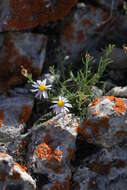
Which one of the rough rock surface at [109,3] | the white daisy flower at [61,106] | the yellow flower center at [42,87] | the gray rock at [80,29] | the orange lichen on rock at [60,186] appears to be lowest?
the orange lichen on rock at [60,186]

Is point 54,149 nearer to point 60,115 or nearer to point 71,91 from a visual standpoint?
point 60,115

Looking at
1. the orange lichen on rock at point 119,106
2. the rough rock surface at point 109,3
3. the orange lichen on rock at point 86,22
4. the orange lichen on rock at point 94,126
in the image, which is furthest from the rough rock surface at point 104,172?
the rough rock surface at point 109,3

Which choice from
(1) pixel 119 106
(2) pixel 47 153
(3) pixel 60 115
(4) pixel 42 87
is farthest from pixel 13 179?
(1) pixel 119 106

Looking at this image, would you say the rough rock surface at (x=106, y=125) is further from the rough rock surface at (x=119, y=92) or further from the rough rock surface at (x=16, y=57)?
the rough rock surface at (x=16, y=57)

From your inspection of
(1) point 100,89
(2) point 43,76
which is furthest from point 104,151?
(2) point 43,76

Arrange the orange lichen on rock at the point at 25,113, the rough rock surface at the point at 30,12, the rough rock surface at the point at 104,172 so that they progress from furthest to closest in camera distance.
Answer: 1. the rough rock surface at the point at 30,12
2. the orange lichen on rock at the point at 25,113
3. the rough rock surface at the point at 104,172
